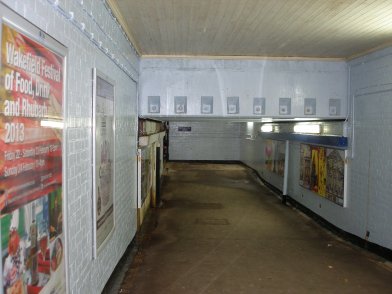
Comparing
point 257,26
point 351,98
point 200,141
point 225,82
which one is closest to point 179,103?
point 225,82

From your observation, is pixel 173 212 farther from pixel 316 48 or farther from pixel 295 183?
pixel 316 48

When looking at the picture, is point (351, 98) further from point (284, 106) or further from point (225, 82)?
point (225, 82)

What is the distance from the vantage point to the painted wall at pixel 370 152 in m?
6.56

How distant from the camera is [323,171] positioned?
915cm

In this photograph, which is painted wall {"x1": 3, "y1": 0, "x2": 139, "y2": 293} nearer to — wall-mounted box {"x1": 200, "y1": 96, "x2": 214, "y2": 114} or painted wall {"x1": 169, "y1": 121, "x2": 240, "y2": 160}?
wall-mounted box {"x1": 200, "y1": 96, "x2": 214, "y2": 114}

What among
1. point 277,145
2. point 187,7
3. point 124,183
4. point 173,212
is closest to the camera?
point 187,7

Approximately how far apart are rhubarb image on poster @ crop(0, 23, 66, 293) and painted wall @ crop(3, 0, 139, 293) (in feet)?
0.70

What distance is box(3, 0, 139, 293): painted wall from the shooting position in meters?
2.96

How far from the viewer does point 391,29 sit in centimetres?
561

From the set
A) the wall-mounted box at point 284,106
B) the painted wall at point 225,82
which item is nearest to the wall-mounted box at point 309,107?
the painted wall at point 225,82

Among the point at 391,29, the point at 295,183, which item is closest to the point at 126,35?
the point at 391,29

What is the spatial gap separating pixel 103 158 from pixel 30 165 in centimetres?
200

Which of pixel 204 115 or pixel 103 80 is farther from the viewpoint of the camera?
pixel 204 115

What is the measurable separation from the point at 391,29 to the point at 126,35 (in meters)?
3.84
